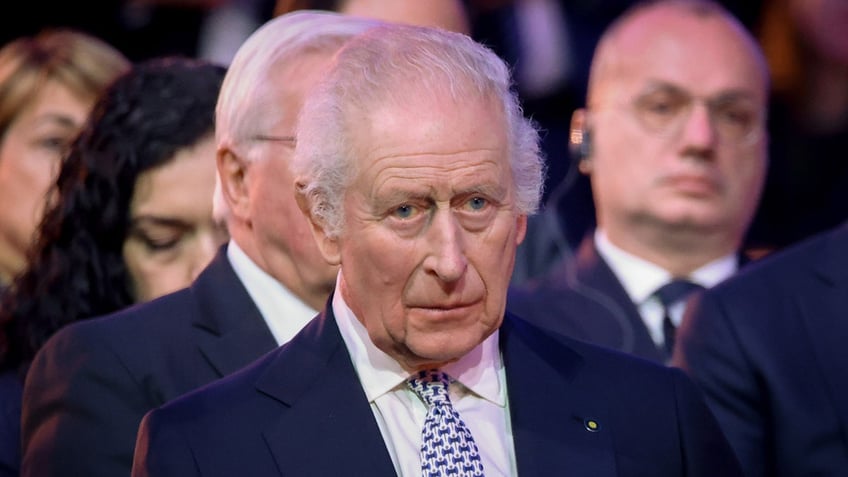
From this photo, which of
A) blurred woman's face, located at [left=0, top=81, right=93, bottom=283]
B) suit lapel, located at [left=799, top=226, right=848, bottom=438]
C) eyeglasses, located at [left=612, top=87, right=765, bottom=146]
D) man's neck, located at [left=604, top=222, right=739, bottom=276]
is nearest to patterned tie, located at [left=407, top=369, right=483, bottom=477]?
suit lapel, located at [left=799, top=226, right=848, bottom=438]

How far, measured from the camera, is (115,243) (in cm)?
414

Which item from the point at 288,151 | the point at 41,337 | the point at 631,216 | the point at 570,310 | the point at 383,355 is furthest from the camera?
the point at 631,216

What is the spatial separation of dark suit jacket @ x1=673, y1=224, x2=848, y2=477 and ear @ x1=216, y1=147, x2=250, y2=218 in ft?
3.45

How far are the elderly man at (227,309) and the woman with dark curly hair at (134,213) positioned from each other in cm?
34

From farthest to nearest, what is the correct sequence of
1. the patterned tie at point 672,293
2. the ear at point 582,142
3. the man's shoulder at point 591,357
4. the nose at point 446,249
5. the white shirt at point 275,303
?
the ear at point 582,142, the patterned tie at point 672,293, the white shirt at point 275,303, the man's shoulder at point 591,357, the nose at point 446,249

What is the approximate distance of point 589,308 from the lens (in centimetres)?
448

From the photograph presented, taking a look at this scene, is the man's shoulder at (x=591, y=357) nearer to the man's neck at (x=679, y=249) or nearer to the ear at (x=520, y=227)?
the ear at (x=520, y=227)

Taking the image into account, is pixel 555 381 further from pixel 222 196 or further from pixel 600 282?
pixel 600 282

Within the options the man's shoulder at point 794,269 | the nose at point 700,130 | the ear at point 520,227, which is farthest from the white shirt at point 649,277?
the ear at point 520,227

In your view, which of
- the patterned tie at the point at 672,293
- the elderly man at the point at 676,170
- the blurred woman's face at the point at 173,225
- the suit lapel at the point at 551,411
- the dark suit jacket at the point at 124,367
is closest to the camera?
the suit lapel at the point at 551,411

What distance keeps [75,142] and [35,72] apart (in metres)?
0.76

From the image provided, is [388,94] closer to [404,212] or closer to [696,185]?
[404,212]

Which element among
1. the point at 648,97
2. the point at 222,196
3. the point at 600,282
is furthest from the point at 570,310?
the point at 222,196

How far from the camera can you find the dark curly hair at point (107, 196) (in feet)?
13.5
